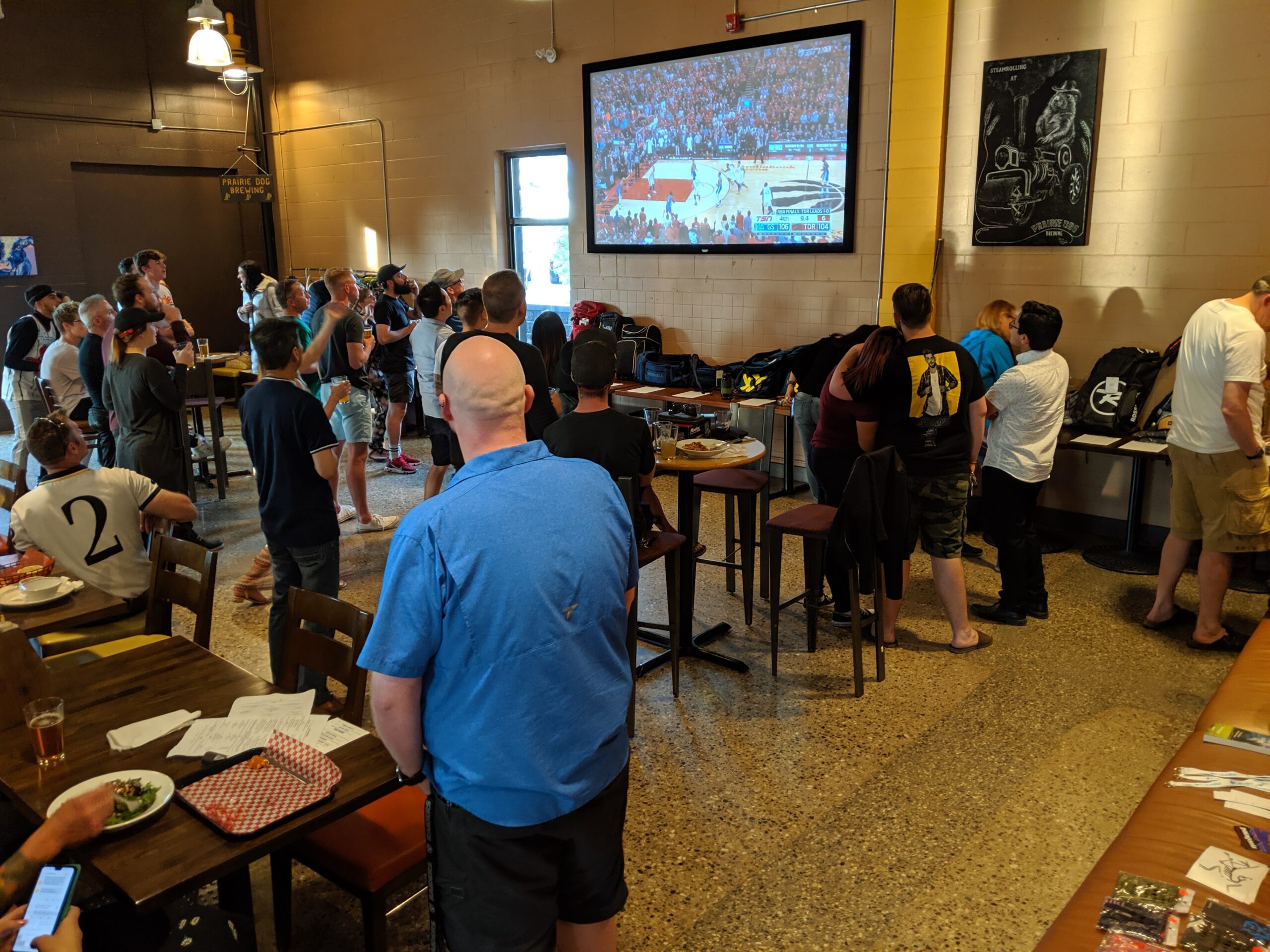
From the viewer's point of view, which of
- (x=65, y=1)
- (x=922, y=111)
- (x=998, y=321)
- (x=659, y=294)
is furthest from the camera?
(x=65, y=1)

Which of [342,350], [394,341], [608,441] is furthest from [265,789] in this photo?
[394,341]

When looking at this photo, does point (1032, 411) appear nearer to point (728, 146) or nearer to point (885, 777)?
point (885, 777)

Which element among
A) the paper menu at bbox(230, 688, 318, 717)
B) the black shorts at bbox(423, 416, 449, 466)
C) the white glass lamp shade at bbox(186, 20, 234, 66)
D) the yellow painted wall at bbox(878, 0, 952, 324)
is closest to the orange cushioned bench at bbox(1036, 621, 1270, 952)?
the paper menu at bbox(230, 688, 318, 717)

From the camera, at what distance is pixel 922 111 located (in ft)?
19.6

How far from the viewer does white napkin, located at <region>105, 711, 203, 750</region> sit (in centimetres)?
208

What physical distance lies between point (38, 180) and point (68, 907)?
9528 millimetres

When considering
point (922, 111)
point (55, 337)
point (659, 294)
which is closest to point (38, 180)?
point (55, 337)

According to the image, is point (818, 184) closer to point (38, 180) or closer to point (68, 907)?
point (68, 907)

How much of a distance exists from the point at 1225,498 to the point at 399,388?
5724 millimetres

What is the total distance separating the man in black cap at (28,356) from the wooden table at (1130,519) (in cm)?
671

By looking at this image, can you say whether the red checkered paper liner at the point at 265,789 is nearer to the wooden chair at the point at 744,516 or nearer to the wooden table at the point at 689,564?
the wooden table at the point at 689,564

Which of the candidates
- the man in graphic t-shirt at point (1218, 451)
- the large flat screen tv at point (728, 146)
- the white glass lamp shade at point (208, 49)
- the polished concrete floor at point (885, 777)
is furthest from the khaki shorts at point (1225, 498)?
the white glass lamp shade at point (208, 49)

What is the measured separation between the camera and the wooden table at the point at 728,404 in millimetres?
6531

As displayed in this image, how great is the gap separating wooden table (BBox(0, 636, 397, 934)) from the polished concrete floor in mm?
713
